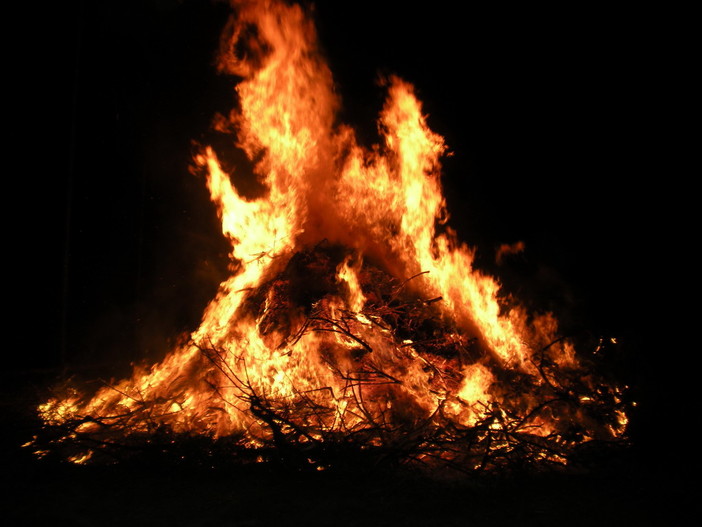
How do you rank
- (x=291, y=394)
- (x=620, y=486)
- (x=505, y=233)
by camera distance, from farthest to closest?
(x=505, y=233) < (x=291, y=394) < (x=620, y=486)

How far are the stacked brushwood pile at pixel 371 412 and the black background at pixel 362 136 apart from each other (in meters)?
1.26

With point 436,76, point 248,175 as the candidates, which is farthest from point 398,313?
point 436,76

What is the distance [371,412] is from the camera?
3623 mm

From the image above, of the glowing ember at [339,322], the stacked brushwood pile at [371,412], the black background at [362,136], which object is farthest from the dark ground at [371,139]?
the stacked brushwood pile at [371,412]

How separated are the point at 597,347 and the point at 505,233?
6.06 ft

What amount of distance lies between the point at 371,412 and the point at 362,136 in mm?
3542

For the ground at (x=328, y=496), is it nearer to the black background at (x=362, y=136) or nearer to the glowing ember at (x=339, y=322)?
the glowing ember at (x=339, y=322)

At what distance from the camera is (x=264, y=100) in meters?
5.35

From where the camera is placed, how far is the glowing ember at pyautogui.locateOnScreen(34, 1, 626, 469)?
351 cm

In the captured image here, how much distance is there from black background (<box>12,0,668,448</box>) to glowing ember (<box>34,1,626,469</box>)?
1.21 ft

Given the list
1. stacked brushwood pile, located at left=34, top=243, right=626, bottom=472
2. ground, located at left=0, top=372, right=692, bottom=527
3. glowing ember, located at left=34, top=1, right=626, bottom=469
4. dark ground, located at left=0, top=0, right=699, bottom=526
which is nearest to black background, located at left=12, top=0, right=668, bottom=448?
dark ground, located at left=0, top=0, right=699, bottom=526

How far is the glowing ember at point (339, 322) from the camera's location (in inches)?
138

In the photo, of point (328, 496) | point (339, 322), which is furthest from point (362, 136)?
point (328, 496)

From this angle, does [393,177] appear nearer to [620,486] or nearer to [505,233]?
[505,233]
